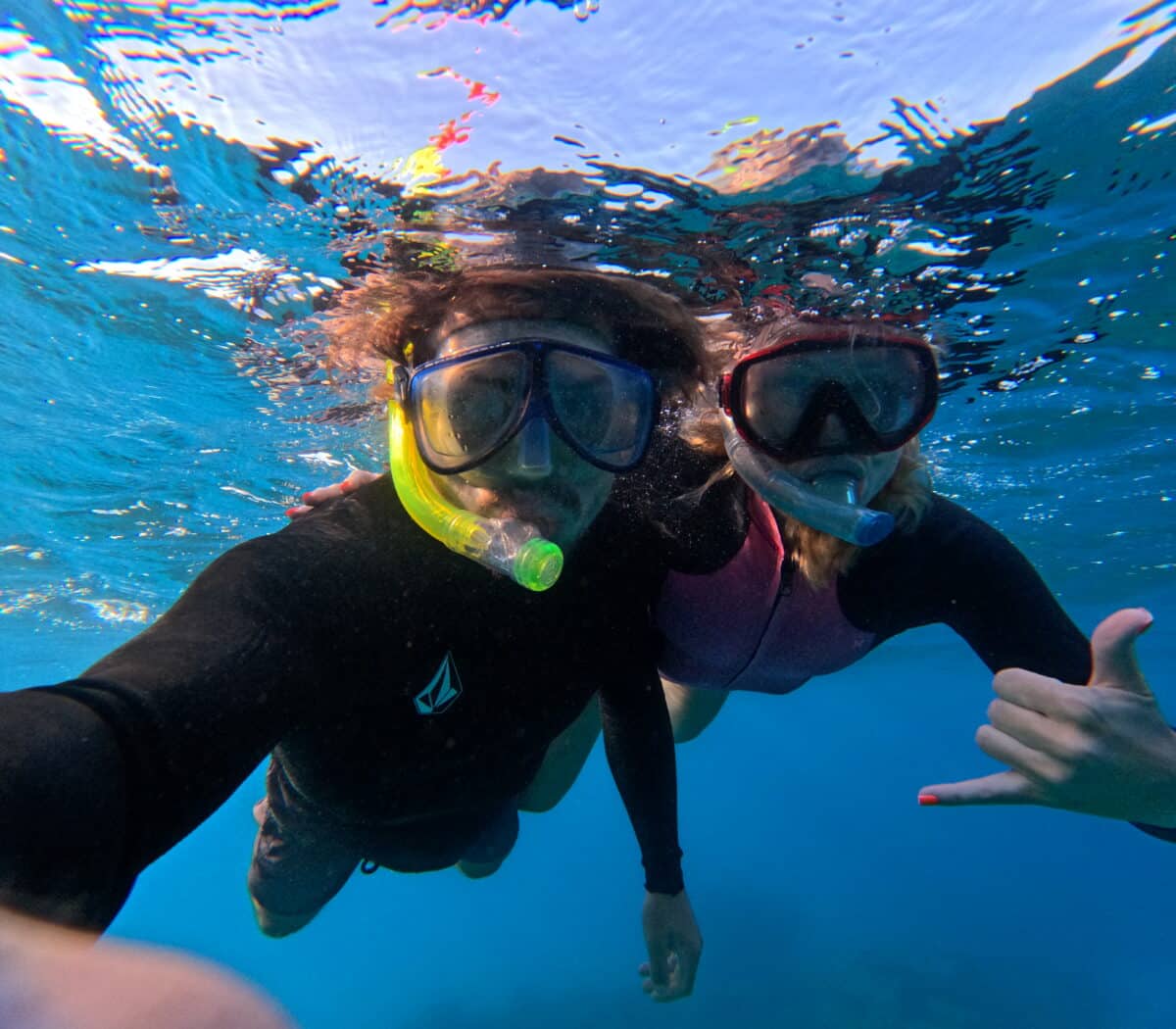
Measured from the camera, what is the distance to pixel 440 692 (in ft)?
10.8

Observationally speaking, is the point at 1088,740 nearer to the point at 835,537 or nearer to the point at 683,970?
the point at 835,537

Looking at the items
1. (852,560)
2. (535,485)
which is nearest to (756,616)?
(852,560)

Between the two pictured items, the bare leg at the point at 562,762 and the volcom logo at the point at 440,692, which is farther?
the bare leg at the point at 562,762

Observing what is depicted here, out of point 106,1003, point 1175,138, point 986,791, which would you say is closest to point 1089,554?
point 1175,138

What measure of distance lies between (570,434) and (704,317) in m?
3.43

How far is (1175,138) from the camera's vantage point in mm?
5051

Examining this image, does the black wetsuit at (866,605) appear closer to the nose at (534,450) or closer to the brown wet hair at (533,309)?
the brown wet hair at (533,309)

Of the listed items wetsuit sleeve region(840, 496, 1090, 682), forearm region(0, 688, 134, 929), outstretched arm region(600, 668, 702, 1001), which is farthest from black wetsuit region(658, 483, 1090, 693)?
forearm region(0, 688, 134, 929)

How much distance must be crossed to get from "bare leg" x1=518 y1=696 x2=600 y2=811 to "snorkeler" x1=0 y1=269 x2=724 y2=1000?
1.91 meters

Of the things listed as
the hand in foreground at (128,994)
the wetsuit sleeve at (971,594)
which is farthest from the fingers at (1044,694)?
the hand in foreground at (128,994)

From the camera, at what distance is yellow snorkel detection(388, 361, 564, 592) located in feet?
9.55

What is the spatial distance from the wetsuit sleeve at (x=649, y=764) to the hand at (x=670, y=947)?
12cm

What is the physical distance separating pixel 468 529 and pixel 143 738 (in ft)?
→ 5.08

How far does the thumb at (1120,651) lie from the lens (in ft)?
7.73
